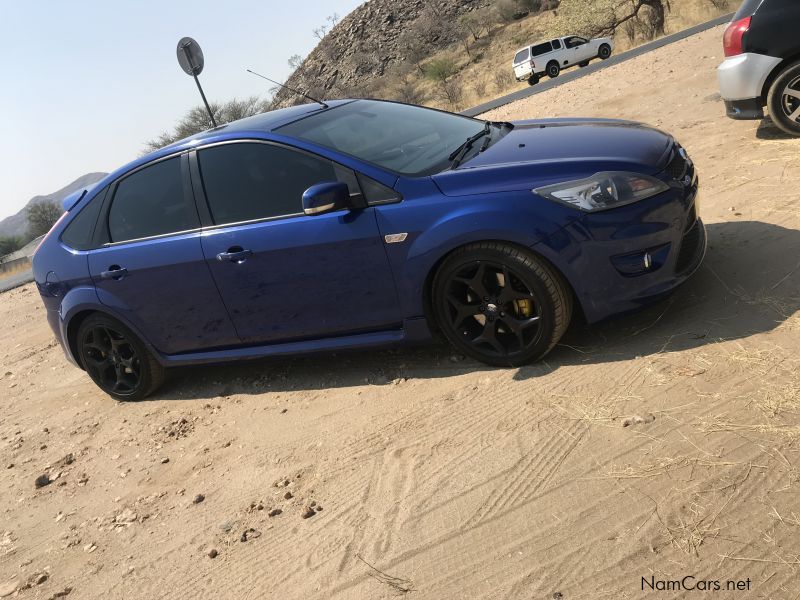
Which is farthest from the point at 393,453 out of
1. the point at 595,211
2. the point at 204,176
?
the point at 204,176

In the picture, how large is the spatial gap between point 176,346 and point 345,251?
1.68m

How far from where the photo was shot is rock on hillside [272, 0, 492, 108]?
218 ft

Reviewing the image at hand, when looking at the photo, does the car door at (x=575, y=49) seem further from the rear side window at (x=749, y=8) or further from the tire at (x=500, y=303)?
the tire at (x=500, y=303)

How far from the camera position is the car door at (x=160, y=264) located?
470 cm

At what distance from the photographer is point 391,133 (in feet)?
15.5

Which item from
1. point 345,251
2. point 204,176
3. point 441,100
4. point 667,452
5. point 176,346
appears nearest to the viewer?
point 667,452

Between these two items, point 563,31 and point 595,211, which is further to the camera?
A: point 563,31

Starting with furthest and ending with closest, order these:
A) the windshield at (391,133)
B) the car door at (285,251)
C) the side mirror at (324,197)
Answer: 1. the windshield at (391,133)
2. the car door at (285,251)
3. the side mirror at (324,197)

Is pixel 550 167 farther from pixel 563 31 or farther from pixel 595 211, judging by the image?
pixel 563 31

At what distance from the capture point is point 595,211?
12.1 ft

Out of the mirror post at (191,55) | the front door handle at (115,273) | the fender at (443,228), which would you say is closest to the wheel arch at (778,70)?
the fender at (443,228)

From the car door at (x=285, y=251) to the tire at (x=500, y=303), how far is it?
37 centimetres

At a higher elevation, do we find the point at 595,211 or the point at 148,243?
the point at 148,243

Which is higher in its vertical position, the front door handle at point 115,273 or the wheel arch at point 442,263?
the front door handle at point 115,273
